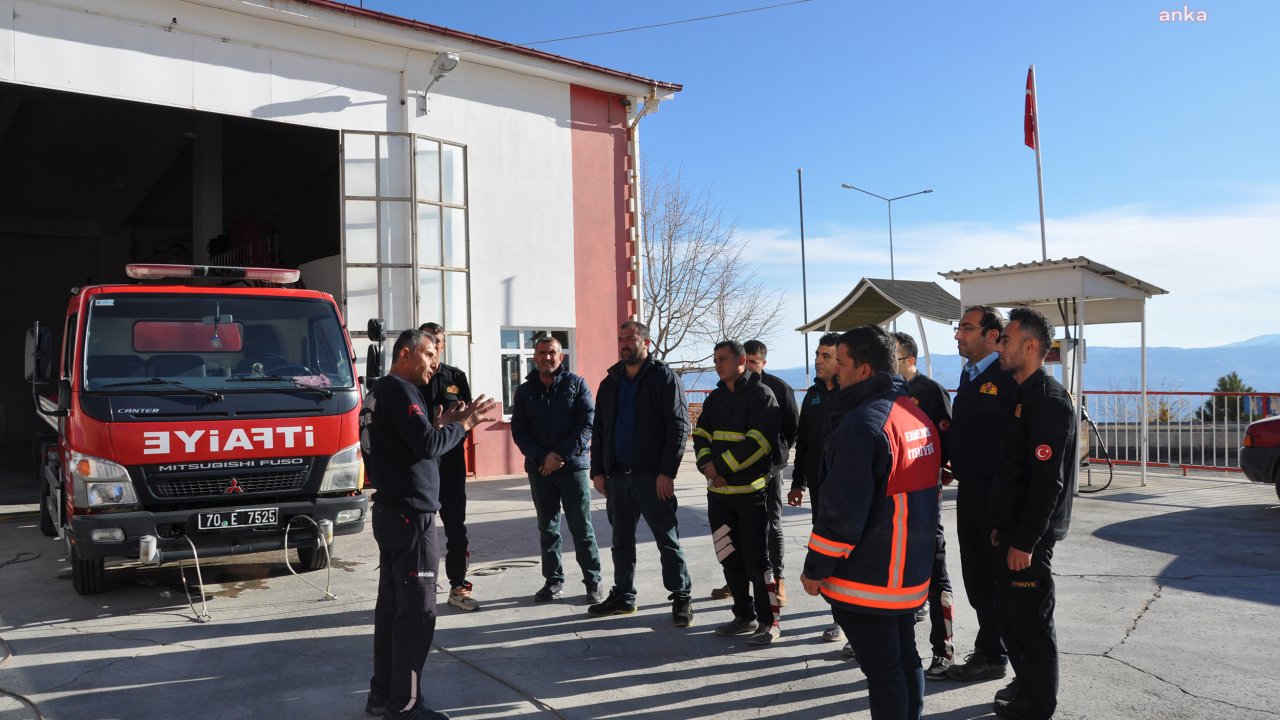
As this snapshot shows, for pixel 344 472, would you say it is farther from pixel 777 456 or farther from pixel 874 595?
pixel 874 595

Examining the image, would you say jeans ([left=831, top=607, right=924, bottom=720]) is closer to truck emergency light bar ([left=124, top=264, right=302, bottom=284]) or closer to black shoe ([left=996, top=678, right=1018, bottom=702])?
black shoe ([left=996, top=678, right=1018, bottom=702])

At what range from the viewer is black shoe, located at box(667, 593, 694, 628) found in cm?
566

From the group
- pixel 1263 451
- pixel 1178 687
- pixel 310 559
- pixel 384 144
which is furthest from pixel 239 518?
pixel 1263 451

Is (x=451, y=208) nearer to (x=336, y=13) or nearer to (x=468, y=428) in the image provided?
(x=336, y=13)

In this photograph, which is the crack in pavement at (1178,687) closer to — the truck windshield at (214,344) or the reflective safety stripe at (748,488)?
the reflective safety stripe at (748,488)

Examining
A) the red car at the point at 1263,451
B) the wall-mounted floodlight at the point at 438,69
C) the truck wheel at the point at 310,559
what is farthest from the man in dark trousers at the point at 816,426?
the wall-mounted floodlight at the point at 438,69

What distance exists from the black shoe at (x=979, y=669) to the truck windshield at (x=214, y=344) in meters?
4.70

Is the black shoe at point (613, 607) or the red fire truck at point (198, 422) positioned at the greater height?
the red fire truck at point (198, 422)

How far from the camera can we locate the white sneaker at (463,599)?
615 centimetres

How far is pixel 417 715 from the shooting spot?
404 cm

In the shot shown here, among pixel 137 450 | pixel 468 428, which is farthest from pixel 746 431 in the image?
pixel 137 450

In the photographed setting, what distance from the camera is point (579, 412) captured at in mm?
6254

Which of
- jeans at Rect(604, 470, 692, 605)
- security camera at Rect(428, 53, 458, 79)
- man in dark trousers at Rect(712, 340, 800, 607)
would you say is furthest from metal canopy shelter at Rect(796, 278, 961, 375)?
jeans at Rect(604, 470, 692, 605)

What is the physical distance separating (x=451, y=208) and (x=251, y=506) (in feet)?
25.2
